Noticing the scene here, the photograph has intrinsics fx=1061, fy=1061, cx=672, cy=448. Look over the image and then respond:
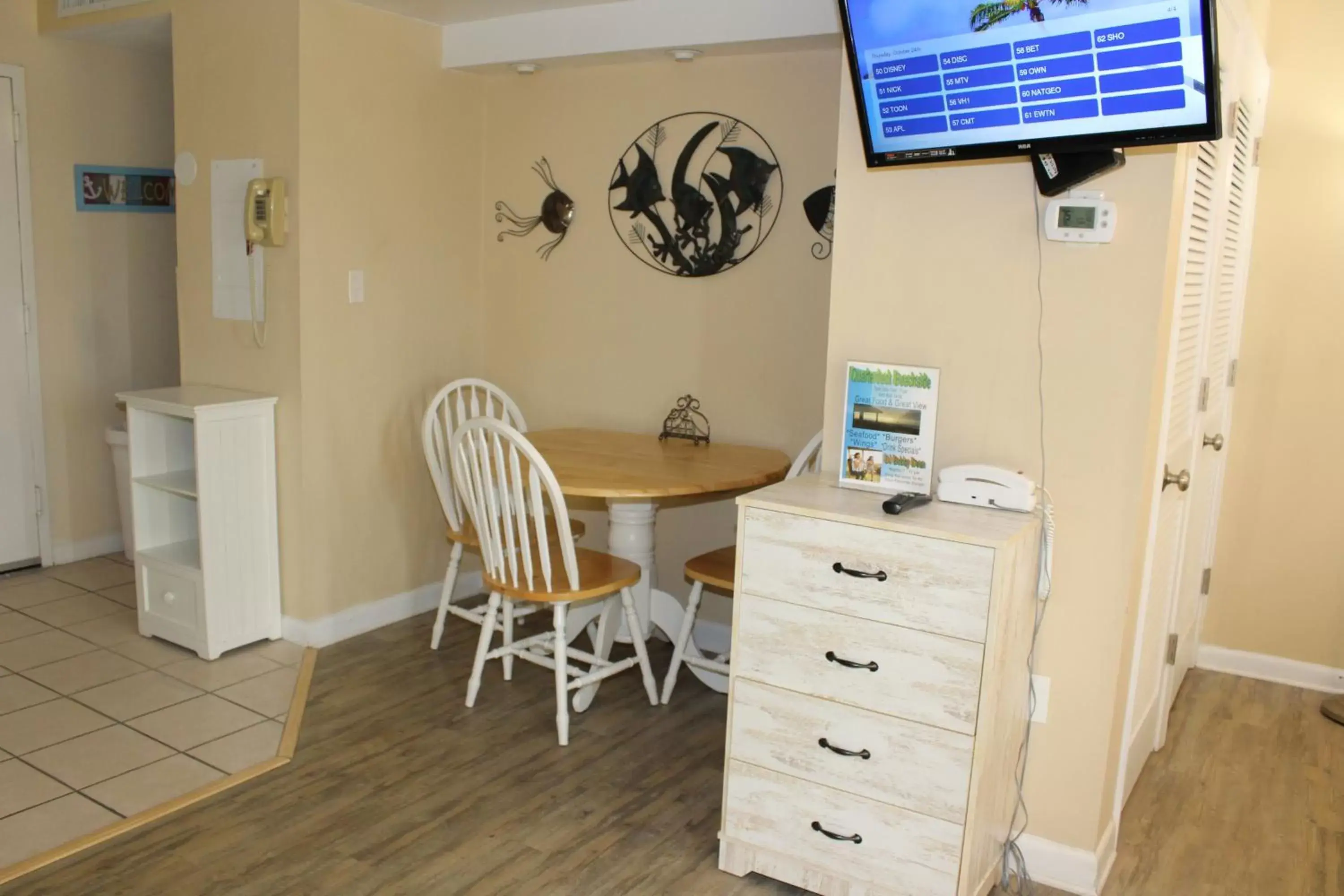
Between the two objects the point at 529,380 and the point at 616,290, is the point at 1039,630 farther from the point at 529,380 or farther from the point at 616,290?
the point at 529,380

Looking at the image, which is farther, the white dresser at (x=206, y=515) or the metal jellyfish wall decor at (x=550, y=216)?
the metal jellyfish wall decor at (x=550, y=216)

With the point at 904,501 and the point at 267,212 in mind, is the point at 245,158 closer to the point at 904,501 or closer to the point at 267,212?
the point at 267,212

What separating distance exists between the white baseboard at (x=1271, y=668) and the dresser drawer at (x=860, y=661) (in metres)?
2.17

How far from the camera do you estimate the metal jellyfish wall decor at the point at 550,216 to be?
399 cm

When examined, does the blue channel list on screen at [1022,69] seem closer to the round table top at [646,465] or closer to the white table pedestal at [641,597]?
the round table top at [646,465]

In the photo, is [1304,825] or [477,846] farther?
[1304,825]

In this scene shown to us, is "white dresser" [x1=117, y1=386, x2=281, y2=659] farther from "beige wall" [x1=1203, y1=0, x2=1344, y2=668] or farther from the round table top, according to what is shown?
"beige wall" [x1=1203, y1=0, x2=1344, y2=668]

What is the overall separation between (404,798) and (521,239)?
221 cm

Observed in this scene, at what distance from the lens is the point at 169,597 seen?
3.61 meters

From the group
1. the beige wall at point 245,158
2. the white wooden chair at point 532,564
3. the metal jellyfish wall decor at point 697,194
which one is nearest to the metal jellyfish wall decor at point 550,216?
the metal jellyfish wall decor at point 697,194

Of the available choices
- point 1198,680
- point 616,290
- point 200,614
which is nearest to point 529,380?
point 616,290

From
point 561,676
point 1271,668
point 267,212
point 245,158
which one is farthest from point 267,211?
point 1271,668

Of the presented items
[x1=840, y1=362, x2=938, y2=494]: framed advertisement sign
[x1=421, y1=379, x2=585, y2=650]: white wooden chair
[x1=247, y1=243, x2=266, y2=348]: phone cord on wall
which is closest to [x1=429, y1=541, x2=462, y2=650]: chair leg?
[x1=421, y1=379, x2=585, y2=650]: white wooden chair

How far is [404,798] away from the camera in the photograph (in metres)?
2.73
